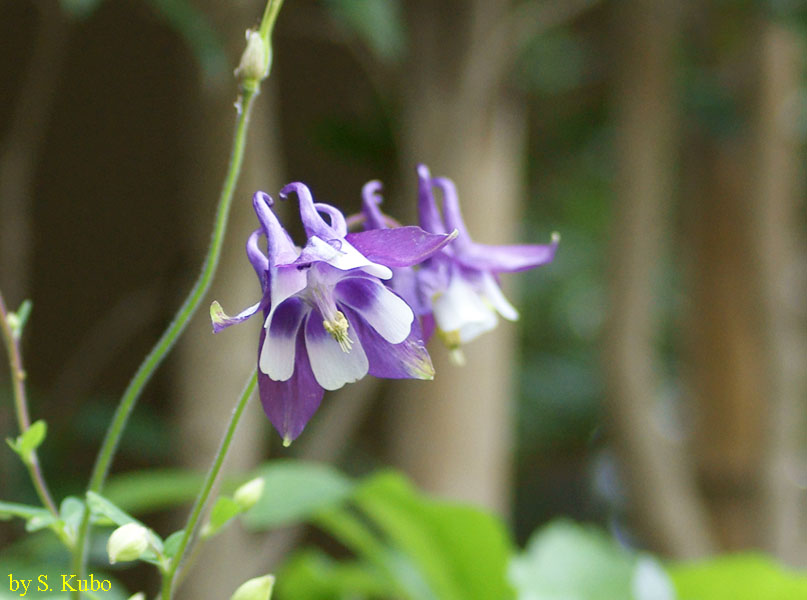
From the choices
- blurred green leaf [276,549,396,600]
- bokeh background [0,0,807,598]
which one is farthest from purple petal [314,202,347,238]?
blurred green leaf [276,549,396,600]

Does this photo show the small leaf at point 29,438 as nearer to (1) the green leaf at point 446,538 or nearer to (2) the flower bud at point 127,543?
(2) the flower bud at point 127,543

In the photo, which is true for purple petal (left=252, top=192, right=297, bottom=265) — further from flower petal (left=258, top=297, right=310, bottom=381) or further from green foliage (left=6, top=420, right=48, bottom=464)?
green foliage (left=6, top=420, right=48, bottom=464)

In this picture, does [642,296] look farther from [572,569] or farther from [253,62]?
[253,62]

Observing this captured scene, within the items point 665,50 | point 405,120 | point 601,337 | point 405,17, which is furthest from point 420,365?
point 665,50

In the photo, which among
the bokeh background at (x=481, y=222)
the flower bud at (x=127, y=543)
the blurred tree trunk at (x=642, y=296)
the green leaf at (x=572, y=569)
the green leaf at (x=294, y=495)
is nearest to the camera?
the flower bud at (x=127, y=543)

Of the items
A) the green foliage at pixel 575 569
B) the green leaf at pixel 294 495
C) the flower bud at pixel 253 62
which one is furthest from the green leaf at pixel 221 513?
the green foliage at pixel 575 569

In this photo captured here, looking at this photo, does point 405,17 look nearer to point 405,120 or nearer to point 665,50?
point 405,120

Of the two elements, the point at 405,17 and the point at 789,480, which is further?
the point at 789,480
